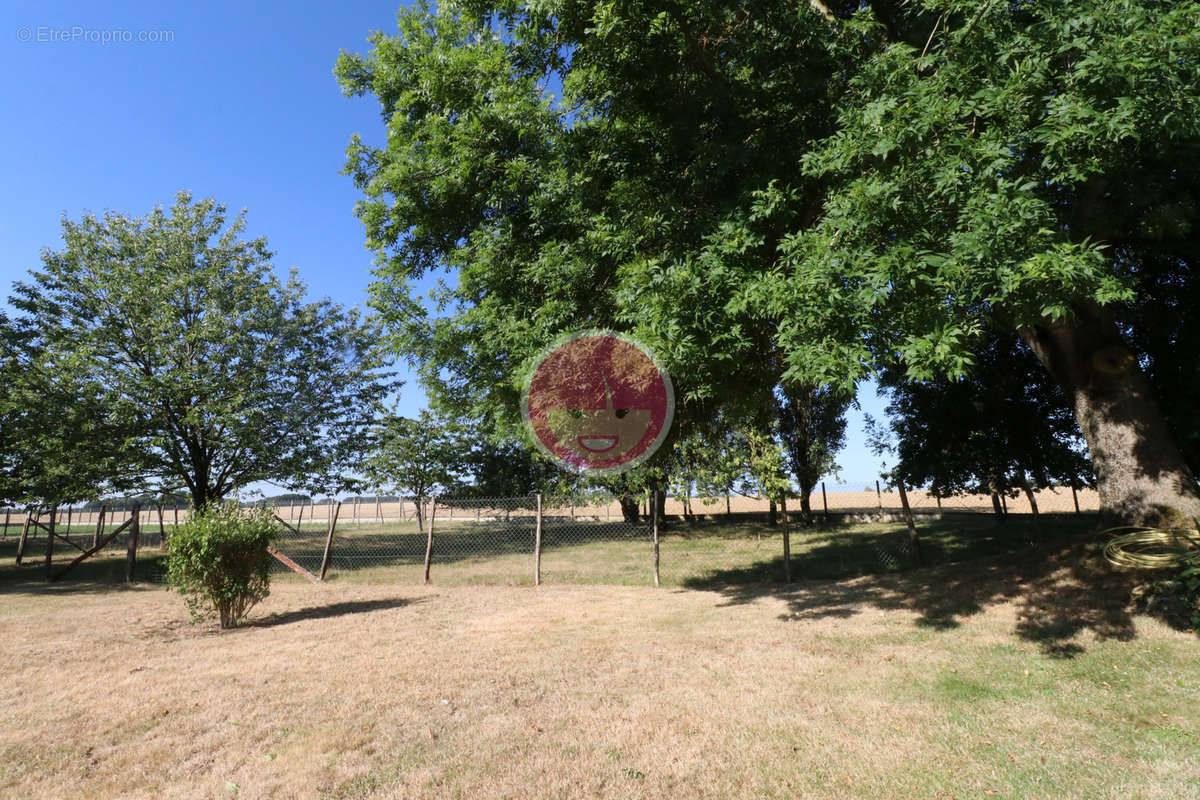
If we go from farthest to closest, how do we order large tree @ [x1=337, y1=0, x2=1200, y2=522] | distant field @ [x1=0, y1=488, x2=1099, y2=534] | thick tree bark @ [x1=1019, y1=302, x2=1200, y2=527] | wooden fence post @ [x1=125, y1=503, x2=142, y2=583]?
distant field @ [x1=0, y1=488, x2=1099, y2=534] < wooden fence post @ [x1=125, y1=503, x2=142, y2=583] < thick tree bark @ [x1=1019, y1=302, x2=1200, y2=527] < large tree @ [x1=337, y1=0, x2=1200, y2=522]

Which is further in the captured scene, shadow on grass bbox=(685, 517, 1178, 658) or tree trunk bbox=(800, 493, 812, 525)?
tree trunk bbox=(800, 493, 812, 525)

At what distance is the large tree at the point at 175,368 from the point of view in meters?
16.3

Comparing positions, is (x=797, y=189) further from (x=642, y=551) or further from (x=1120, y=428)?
(x=642, y=551)

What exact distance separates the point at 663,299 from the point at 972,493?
13.7 m

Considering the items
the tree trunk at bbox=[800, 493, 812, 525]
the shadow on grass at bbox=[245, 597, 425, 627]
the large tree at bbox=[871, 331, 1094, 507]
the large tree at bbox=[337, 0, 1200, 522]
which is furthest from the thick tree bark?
the tree trunk at bbox=[800, 493, 812, 525]

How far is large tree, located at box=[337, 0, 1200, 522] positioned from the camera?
507cm

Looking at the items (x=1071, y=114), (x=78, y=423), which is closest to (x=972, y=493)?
(x=1071, y=114)

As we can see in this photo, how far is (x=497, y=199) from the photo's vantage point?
855cm

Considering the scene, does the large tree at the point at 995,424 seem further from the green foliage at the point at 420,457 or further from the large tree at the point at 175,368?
the green foliage at the point at 420,457

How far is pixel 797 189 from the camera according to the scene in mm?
7008

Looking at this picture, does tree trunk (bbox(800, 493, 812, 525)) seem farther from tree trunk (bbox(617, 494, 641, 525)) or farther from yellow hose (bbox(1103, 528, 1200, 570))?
yellow hose (bbox(1103, 528, 1200, 570))

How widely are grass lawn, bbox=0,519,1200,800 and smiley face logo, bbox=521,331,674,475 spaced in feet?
9.39

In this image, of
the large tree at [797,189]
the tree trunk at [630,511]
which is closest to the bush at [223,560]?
the large tree at [797,189]

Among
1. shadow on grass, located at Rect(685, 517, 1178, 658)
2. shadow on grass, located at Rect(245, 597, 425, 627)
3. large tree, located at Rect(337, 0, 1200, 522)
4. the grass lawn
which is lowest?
shadow on grass, located at Rect(245, 597, 425, 627)
